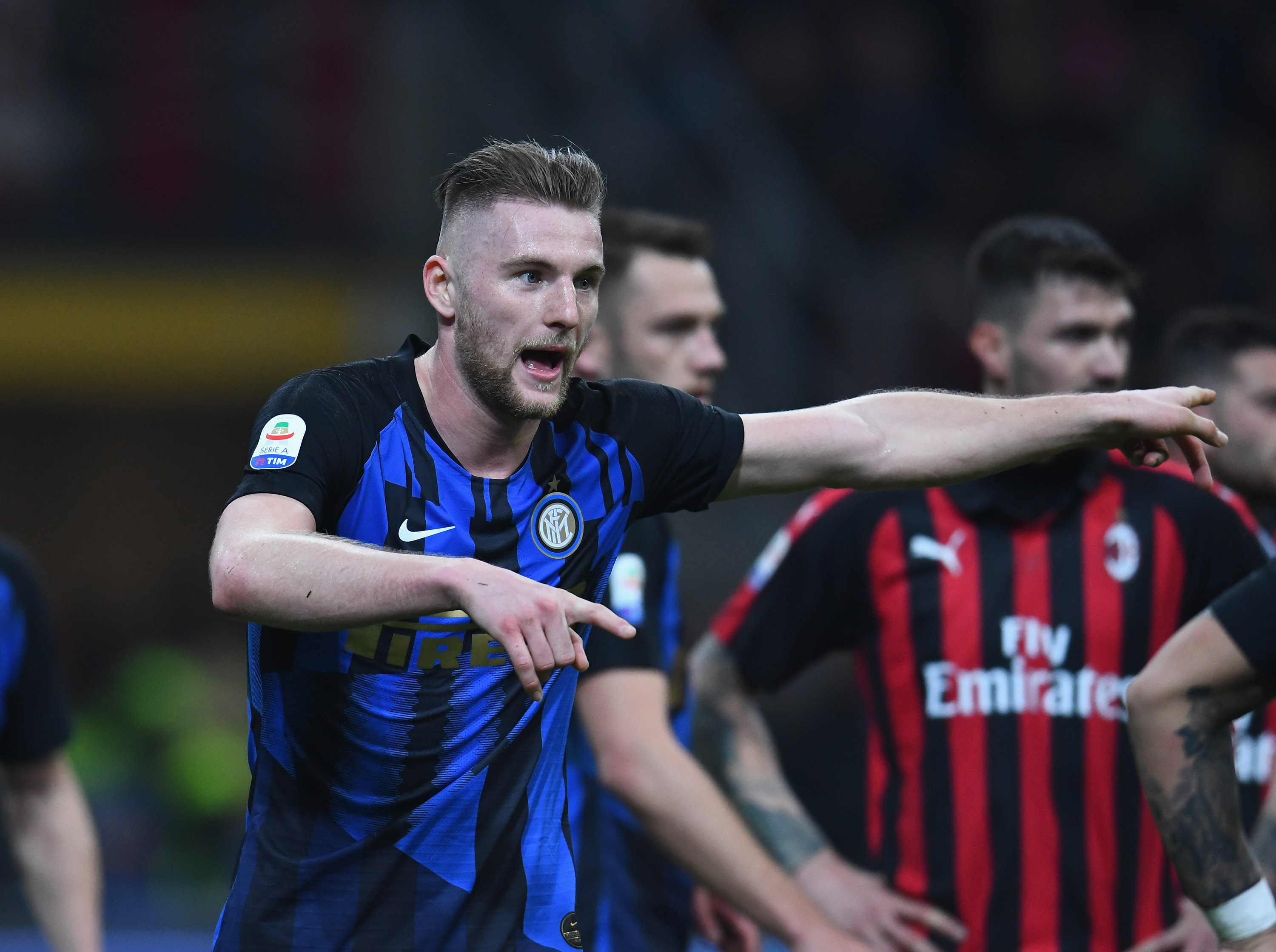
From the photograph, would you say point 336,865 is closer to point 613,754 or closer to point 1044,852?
point 613,754

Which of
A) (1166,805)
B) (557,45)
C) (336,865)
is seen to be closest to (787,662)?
(1166,805)

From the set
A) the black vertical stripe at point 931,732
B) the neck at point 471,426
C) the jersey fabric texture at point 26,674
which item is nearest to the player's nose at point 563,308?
the neck at point 471,426

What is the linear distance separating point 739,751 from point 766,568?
1.67ft

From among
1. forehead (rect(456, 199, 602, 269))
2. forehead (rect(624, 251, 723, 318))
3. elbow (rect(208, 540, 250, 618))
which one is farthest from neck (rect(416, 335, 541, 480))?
forehead (rect(624, 251, 723, 318))

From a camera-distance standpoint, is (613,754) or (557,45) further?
(557,45)

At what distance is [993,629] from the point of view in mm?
4242

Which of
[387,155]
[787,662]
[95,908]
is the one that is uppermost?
[387,155]

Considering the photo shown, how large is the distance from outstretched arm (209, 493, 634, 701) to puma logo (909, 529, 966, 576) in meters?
1.97

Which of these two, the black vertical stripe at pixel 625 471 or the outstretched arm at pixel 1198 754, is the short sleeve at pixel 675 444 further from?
the outstretched arm at pixel 1198 754

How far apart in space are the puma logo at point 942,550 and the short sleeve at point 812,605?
0.14m

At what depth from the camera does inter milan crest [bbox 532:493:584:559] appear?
10.6 ft

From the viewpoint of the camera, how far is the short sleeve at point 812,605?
14.4 ft

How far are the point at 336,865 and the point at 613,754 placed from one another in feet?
3.85

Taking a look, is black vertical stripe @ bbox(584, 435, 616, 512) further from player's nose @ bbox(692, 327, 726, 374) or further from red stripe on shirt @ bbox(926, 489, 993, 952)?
player's nose @ bbox(692, 327, 726, 374)
